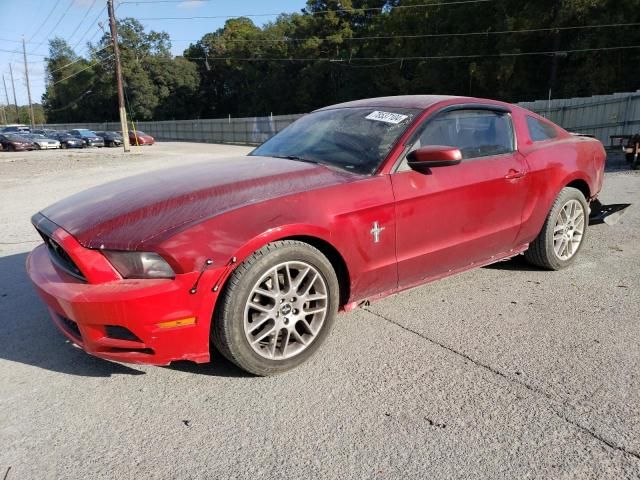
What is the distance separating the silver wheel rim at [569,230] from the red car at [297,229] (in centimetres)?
10

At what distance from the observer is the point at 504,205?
387 cm

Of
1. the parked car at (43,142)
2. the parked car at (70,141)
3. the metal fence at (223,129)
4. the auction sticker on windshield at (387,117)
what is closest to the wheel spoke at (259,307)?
the auction sticker on windshield at (387,117)

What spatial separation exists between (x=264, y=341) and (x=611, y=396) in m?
1.83

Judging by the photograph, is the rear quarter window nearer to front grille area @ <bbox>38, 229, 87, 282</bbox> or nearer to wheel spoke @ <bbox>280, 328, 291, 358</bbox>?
wheel spoke @ <bbox>280, 328, 291, 358</bbox>

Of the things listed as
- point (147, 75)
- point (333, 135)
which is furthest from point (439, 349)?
point (147, 75)

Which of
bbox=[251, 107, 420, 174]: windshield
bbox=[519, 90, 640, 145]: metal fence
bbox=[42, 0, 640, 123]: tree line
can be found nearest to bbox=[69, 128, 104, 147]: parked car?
bbox=[42, 0, 640, 123]: tree line

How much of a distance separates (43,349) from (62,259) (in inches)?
29.6

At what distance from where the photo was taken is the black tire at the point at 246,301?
2666 millimetres

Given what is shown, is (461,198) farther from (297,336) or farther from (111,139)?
(111,139)

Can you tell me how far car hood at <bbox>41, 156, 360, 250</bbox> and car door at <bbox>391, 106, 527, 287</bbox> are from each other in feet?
1.72

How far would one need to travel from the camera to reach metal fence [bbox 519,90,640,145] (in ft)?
55.5

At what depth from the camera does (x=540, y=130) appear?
441 cm

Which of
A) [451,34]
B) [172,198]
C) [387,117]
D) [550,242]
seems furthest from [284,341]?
[451,34]

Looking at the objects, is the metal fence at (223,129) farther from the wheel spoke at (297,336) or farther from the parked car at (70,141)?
the wheel spoke at (297,336)
